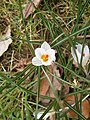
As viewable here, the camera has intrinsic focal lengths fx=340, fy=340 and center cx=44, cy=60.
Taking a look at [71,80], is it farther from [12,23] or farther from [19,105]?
[12,23]

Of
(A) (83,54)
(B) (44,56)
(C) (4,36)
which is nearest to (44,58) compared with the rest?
(B) (44,56)

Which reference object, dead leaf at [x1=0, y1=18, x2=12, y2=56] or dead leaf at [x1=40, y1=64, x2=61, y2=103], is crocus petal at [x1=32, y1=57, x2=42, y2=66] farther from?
dead leaf at [x1=0, y1=18, x2=12, y2=56]

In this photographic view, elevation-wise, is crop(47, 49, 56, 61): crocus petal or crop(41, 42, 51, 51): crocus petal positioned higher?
crop(41, 42, 51, 51): crocus petal

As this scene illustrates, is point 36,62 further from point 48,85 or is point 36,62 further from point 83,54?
point 48,85

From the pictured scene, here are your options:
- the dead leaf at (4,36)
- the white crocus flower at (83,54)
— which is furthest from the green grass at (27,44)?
the white crocus flower at (83,54)

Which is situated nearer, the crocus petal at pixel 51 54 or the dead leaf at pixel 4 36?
the crocus petal at pixel 51 54

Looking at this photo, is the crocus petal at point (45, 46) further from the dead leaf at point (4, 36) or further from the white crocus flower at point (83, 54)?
the dead leaf at point (4, 36)

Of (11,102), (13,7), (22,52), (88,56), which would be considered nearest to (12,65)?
(22,52)

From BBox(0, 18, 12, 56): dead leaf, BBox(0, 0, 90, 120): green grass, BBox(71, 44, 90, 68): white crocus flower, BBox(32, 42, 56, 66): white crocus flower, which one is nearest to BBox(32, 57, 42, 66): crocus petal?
BBox(32, 42, 56, 66): white crocus flower
